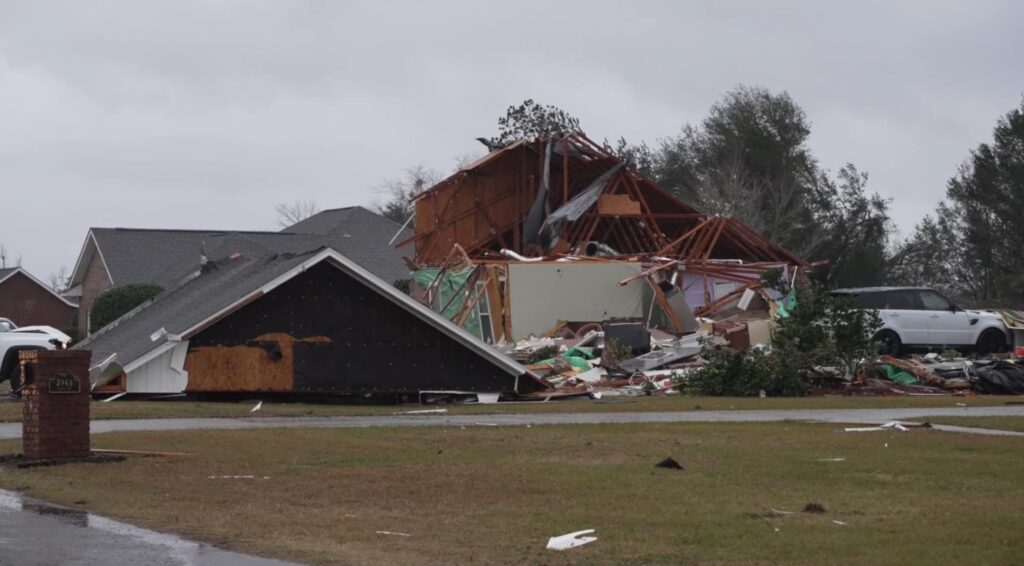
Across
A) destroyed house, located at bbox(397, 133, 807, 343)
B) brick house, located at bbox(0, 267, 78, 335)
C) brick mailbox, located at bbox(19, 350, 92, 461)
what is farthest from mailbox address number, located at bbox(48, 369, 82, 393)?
brick house, located at bbox(0, 267, 78, 335)

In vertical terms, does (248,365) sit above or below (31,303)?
below

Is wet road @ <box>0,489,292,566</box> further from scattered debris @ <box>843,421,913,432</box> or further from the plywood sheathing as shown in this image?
the plywood sheathing

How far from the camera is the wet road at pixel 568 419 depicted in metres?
20.4

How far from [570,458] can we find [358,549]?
586 centimetres

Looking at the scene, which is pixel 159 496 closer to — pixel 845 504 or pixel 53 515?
pixel 53 515

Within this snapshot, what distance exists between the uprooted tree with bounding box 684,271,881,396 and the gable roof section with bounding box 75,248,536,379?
4116mm

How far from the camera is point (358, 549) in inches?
380

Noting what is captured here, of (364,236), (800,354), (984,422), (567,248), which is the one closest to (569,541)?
(984,422)

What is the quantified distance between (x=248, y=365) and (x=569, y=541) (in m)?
19.6

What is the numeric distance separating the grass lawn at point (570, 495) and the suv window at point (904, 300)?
20722mm

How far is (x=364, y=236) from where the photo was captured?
220ft

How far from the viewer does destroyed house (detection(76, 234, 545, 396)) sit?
2797 cm

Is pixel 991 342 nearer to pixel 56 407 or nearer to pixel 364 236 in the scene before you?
pixel 56 407

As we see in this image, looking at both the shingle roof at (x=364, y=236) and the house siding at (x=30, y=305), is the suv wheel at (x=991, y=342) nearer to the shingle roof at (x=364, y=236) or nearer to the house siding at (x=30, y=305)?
the shingle roof at (x=364, y=236)
